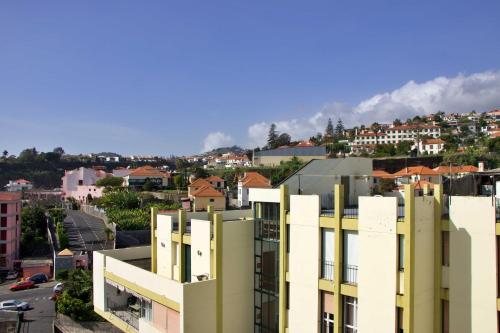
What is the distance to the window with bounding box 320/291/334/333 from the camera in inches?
484

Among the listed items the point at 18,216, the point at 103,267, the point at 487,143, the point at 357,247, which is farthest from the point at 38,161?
the point at 357,247

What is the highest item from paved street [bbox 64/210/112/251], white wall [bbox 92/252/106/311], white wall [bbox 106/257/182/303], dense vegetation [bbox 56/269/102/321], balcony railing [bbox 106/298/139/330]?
white wall [bbox 106/257/182/303]

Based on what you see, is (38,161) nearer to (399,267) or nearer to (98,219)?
(98,219)

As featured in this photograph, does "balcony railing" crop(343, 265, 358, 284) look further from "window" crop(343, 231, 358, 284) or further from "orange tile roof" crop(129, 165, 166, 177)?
"orange tile roof" crop(129, 165, 166, 177)

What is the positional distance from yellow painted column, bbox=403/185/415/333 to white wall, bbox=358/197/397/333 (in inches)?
13.5

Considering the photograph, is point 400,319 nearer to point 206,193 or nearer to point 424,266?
point 424,266

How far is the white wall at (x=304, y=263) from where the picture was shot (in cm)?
1259

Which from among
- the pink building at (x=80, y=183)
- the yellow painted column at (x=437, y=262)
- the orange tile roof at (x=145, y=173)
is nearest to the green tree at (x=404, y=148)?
the orange tile roof at (x=145, y=173)

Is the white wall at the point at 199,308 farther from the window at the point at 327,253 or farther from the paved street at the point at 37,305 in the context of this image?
the paved street at the point at 37,305


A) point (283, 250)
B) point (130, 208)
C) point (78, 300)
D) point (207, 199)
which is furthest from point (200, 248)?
point (130, 208)

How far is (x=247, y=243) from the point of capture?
49.6ft

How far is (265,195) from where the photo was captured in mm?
14547

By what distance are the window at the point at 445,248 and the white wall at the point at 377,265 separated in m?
1.46

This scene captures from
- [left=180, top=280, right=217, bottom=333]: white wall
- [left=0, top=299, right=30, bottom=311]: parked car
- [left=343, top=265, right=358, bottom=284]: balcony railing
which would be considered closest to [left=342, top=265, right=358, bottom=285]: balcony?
[left=343, top=265, right=358, bottom=284]: balcony railing
